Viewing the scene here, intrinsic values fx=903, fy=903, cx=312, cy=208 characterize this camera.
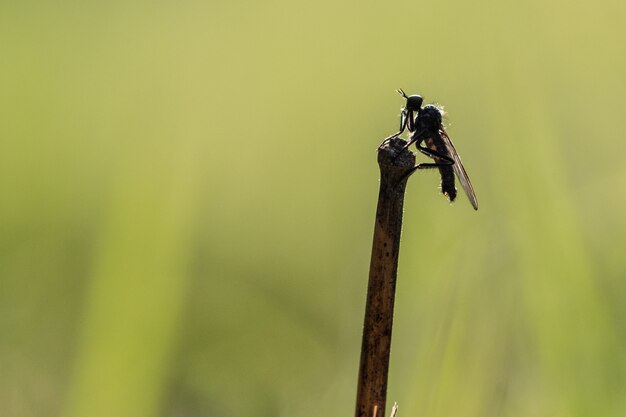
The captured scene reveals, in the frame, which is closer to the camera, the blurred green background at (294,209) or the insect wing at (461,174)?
the blurred green background at (294,209)

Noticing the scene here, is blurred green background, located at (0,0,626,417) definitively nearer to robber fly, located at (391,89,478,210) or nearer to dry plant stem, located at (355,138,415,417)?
robber fly, located at (391,89,478,210)

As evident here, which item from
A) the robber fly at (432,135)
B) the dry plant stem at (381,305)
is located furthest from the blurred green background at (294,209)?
the dry plant stem at (381,305)

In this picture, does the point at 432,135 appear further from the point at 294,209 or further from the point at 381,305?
the point at 381,305

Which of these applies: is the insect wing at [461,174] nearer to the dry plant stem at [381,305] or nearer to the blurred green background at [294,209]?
the blurred green background at [294,209]

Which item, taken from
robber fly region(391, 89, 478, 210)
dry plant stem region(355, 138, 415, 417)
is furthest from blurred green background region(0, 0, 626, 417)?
dry plant stem region(355, 138, 415, 417)

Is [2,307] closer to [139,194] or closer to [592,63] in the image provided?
[139,194]

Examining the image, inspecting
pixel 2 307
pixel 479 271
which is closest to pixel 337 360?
pixel 479 271
